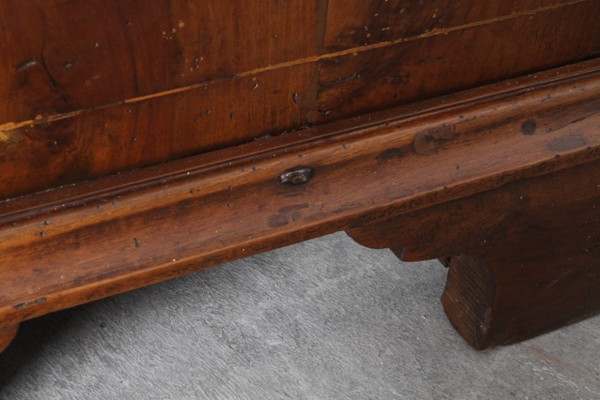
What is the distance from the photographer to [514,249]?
49.2 inches

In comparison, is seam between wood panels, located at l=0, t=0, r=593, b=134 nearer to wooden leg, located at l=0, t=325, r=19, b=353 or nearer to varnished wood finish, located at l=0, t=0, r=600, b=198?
varnished wood finish, located at l=0, t=0, r=600, b=198

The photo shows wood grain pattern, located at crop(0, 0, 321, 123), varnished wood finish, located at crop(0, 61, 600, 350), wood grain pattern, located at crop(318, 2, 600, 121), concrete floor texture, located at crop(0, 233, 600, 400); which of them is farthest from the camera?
concrete floor texture, located at crop(0, 233, 600, 400)

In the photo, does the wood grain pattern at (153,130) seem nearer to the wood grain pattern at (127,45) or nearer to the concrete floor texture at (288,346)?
the wood grain pattern at (127,45)

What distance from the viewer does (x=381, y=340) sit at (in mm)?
1400

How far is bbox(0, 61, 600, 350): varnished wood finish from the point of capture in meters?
0.91

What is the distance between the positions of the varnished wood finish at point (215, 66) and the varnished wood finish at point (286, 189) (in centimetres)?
3

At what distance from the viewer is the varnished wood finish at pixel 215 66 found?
0.83 metres

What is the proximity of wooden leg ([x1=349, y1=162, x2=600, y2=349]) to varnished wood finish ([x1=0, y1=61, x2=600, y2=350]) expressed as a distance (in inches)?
1.4

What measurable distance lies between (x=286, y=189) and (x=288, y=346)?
45 cm

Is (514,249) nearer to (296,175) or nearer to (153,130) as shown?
(296,175)

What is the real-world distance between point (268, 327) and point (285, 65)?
22.9 inches

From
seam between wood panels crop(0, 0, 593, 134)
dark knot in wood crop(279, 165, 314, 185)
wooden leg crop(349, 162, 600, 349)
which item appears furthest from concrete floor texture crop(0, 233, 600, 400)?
seam between wood panels crop(0, 0, 593, 134)

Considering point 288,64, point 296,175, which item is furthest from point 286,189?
point 288,64

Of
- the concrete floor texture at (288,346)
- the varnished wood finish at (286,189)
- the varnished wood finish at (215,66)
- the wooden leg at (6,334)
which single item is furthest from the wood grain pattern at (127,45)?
the concrete floor texture at (288,346)
